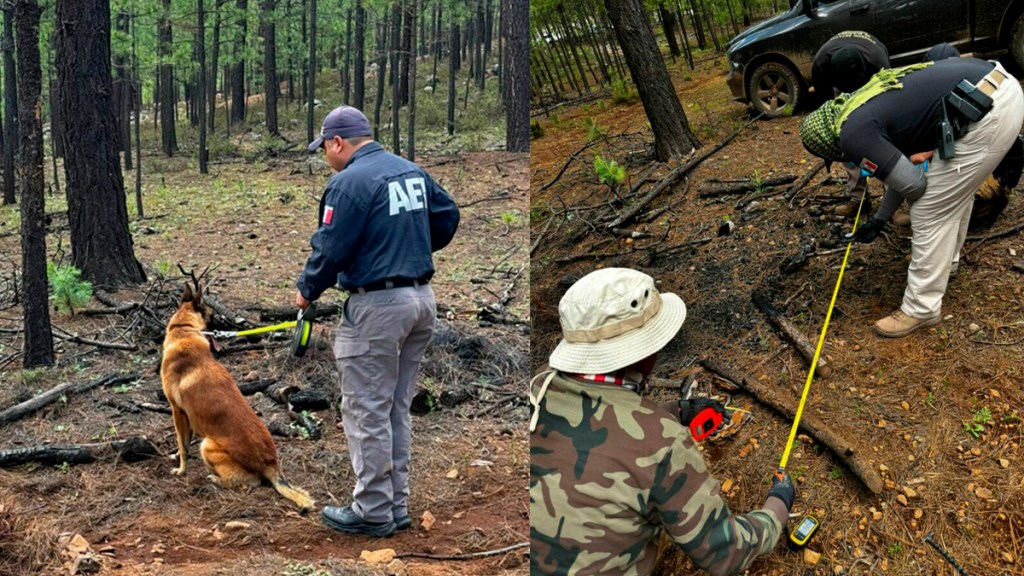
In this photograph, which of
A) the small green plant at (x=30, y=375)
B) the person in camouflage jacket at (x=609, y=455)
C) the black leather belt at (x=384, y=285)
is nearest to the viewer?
the person in camouflage jacket at (x=609, y=455)

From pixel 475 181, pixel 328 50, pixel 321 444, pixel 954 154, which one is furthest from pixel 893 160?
pixel 328 50

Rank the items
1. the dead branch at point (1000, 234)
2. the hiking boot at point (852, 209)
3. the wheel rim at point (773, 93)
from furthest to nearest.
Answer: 1. the wheel rim at point (773, 93)
2. the hiking boot at point (852, 209)
3. the dead branch at point (1000, 234)

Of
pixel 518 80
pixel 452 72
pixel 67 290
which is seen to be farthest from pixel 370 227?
pixel 452 72

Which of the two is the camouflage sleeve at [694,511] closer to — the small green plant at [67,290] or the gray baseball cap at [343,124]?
the gray baseball cap at [343,124]

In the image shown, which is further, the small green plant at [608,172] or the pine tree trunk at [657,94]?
the pine tree trunk at [657,94]

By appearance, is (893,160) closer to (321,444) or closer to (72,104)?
(321,444)

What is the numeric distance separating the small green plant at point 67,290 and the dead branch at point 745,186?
5.12 meters

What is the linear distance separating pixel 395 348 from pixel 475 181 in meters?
11.8

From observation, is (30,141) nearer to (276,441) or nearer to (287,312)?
(276,441)

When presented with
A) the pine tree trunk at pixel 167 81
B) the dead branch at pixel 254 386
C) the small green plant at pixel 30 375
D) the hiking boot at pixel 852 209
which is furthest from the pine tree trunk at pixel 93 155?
the pine tree trunk at pixel 167 81

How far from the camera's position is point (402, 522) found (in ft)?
12.1

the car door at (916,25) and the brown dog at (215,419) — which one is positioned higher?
the car door at (916,25)

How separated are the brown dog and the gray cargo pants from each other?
47 cm

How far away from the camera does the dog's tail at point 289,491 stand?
12.5 ft
